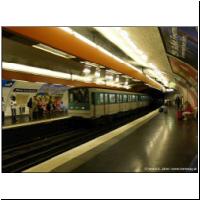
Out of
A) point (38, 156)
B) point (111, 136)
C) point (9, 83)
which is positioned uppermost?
point (9, 83)

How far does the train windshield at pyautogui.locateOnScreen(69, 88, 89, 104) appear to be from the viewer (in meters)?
13.2

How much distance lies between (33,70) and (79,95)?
3.20 m

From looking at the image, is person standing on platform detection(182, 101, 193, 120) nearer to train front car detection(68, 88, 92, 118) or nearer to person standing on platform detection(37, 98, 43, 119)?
train front car detection(68, 88, 92, 118)

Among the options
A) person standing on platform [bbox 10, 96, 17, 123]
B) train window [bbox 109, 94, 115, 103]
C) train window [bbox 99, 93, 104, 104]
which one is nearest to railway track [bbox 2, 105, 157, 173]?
train window [bbox 99, 93, 104, 104]

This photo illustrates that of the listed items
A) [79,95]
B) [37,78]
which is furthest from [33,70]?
[79,95]

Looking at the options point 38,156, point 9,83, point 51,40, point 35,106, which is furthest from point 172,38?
point 35,106

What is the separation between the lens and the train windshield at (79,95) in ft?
43.4

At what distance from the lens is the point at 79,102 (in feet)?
44.3

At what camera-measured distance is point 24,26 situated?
4465mm

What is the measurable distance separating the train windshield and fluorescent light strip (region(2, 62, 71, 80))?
826 millimetres

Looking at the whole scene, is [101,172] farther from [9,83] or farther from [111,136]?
[9,83]

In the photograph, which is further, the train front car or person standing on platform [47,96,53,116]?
person standing on platform [47,96,53,116]

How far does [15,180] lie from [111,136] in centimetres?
391
